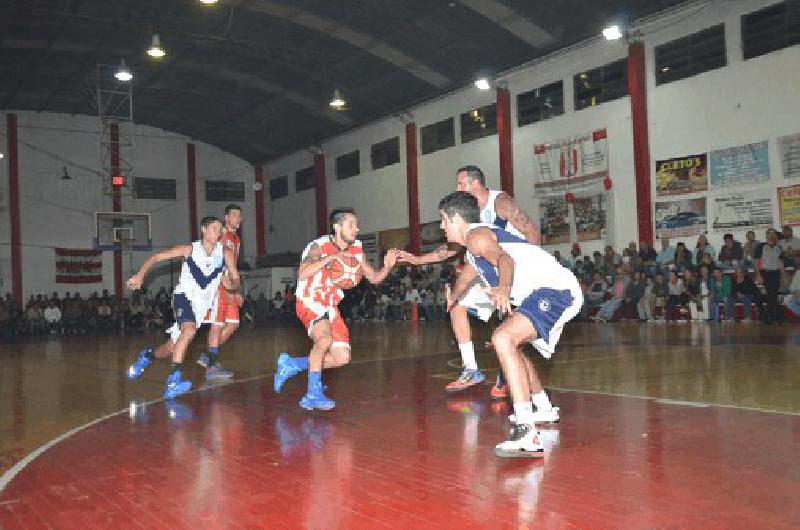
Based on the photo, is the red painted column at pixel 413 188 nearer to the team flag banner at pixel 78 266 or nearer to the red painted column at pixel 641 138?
the red painted column at pixel 641 138

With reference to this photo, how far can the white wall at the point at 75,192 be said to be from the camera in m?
32.2

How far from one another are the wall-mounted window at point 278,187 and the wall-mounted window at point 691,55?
2159cm

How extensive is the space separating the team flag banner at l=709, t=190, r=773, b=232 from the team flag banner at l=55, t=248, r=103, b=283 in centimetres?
2571

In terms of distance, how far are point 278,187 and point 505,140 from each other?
54.8 feet

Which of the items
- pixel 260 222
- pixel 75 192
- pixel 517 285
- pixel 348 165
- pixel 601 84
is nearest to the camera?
pixel 517 285

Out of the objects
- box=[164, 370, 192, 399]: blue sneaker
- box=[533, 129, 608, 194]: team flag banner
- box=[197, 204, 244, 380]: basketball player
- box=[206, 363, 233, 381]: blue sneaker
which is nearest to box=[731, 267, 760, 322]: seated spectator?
box=[533, 129, 608, 194]: team flag banner

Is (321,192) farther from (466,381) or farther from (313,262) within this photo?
(313,262)

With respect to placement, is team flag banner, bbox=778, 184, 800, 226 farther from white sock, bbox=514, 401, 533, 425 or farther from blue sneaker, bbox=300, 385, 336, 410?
white sock, bbox=514, 401, 533, 425

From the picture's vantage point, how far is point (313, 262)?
6.29 meters

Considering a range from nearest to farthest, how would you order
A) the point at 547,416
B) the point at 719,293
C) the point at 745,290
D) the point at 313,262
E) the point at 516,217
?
the point at 547,416, the point at 516,217, the point at 313,262, the point at 745,290, the point at 719,293

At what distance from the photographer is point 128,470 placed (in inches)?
177

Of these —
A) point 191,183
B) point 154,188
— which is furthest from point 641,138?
point 154,188

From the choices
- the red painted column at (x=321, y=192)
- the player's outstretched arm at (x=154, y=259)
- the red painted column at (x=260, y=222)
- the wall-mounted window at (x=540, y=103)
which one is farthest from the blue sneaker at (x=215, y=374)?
the red painted column at (x=260, y=222)

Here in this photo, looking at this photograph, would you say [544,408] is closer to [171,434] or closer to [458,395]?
[458,395]
